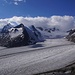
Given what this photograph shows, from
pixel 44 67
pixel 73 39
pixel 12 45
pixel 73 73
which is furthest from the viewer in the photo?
pixel 73 39

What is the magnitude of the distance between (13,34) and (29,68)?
113 feet

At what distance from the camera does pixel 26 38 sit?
54594 millimetres

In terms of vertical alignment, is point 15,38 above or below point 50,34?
above

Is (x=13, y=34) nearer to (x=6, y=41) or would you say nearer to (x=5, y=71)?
(x=6, y=41)

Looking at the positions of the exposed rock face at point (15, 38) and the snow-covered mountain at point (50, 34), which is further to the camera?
the snow-covered mountain at point (50, 34)

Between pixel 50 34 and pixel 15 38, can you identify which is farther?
pixel 50 34

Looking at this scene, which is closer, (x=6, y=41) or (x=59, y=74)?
(x=59, y=74)

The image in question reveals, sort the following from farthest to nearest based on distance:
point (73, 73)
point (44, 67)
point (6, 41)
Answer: point (6, 41) → point (44, 67) → point (73, 73)

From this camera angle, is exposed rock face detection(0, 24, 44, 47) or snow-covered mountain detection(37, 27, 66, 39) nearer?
exposed rock face detection(0, 24, 44, 47)

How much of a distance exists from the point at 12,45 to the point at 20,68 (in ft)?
96.5

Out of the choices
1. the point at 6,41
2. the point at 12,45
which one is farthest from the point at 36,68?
the point at 6,41

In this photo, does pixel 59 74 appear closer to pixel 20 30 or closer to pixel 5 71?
pixel 5 71

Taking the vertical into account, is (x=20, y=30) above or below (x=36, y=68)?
above

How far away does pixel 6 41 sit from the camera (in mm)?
53594
